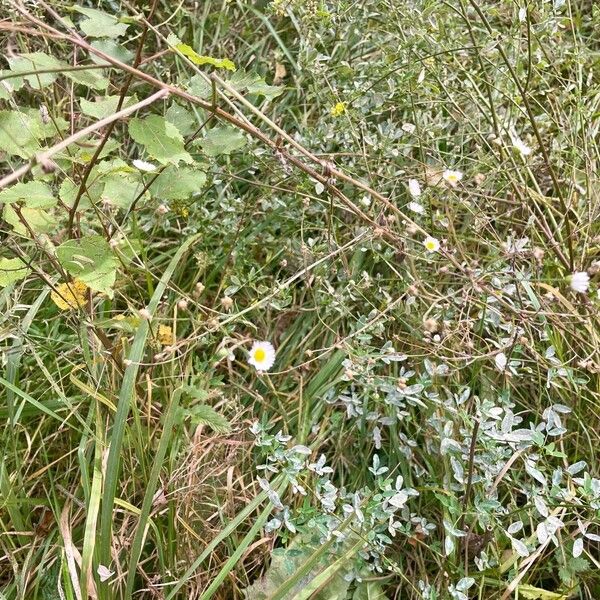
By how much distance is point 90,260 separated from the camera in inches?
47.8

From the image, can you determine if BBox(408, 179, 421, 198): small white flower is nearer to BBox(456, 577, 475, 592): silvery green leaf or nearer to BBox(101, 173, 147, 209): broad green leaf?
BBox(101, 173, 147, 209): broad green leaf

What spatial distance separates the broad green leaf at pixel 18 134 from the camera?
1.20 meters

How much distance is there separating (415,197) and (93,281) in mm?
709

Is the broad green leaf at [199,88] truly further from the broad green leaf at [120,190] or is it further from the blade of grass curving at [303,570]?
the blade of grass curving at [303,570]

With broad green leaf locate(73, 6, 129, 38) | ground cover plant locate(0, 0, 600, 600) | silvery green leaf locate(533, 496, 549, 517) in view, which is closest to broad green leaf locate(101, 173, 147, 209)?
ground cover plant locate(0, 0, 600, 600)

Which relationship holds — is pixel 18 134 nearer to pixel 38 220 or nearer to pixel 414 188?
pixel 38 220

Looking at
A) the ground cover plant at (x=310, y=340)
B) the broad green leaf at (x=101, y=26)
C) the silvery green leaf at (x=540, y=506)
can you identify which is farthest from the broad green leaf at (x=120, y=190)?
the silvery green leaf at (x=540, y=506)

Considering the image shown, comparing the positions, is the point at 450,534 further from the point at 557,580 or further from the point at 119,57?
the point at 119,57

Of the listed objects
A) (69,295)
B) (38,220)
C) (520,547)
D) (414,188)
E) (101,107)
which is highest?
(101,107)

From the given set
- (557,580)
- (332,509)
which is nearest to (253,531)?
(332,509)

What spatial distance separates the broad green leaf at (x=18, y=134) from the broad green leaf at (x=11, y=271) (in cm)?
20

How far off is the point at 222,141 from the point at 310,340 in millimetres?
527

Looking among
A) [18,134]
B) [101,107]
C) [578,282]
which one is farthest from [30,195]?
[578,282]

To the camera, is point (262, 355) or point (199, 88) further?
point (262, 355)
